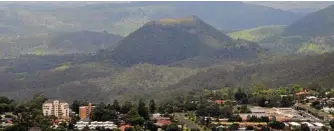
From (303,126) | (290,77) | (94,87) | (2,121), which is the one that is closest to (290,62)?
(290,77)

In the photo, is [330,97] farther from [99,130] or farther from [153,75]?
[153,75]

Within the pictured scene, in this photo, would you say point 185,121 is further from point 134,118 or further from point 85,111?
point 85,111

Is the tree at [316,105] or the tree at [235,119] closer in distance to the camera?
the tree at [235,119]

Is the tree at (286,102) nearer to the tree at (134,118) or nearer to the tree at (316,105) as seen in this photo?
the tree at (316,105)

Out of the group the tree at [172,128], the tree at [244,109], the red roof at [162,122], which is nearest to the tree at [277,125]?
the tree at [172,128]

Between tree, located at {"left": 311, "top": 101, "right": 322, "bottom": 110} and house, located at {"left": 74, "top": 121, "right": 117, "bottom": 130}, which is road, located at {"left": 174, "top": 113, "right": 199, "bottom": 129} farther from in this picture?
tree, located at {"left": 311, "top": 101, "right": 322, "bottom": 110}

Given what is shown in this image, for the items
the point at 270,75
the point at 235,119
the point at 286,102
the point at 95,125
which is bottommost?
the point at 95,125

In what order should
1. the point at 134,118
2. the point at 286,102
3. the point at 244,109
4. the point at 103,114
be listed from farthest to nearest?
the point at 286,102, the point at 244,109, the point at 103,114, the point at 134,118

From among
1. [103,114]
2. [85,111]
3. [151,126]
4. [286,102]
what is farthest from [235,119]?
[85,111]

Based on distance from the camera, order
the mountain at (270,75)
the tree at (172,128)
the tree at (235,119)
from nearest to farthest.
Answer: the tree at (172,128), the tree at (235,119), the mountain at (270,75)

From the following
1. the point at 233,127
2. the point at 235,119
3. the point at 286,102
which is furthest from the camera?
the point at 286,102

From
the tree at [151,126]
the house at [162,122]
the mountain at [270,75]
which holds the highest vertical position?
the mountain at [270,75]
